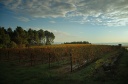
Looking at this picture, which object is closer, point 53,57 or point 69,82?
point 69,82

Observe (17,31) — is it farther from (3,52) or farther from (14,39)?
(3,52)

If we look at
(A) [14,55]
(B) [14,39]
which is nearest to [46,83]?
(A) [14,55]

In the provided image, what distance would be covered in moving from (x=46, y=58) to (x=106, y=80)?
1340cm

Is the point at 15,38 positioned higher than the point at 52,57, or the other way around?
the point at 15,38

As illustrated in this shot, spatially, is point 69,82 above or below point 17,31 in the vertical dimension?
below

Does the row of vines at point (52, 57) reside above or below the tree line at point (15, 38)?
below

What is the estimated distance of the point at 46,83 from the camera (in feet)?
29.1

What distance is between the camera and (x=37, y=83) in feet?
29.1

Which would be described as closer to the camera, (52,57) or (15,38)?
(52,57)

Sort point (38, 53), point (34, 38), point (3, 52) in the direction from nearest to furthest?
point (38, 53) < point (3, 52) < point (34, 38)

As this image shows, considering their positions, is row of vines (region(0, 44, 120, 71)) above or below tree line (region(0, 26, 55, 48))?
below

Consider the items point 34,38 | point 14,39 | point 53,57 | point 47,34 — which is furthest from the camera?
point 47,34

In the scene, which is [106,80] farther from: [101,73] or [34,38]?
[34,38]

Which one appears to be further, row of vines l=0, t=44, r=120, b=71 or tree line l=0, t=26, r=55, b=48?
tree line l=0, t=26, r=55, b=48
